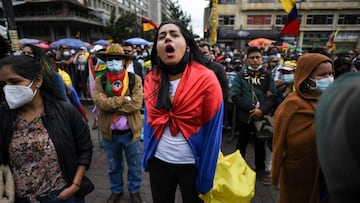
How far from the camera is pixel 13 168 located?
1716 mm

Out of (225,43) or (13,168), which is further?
(225,43)

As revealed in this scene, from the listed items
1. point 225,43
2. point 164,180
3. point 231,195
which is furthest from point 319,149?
point 225,43

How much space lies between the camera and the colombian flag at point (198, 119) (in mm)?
1778

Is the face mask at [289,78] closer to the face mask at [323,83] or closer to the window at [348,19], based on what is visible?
the face mask at [323,83]

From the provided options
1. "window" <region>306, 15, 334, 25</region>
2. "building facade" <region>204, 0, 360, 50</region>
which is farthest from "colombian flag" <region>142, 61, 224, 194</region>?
"window" <region>306, 15, 334, 25</region>

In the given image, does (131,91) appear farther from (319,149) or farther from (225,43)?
(225,43)

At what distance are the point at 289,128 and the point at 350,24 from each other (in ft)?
160

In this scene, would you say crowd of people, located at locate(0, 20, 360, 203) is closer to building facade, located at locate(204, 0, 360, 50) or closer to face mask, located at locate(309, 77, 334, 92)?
face mask, located at locate(309, 77, 334, 92)

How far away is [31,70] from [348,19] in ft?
164

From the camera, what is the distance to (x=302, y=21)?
3959 centimetres

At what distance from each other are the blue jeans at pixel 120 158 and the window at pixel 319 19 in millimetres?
45836

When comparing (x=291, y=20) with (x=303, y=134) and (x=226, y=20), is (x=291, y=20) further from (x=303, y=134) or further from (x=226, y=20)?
(x=226, y=20)

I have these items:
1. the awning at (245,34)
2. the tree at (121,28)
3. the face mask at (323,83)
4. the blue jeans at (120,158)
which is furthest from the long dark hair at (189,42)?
the tree at (121,28)

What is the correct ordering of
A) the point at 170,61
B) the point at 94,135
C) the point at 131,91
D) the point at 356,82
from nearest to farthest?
the point at 356,82
the point at 170,61
the point at 131,91
the point at 94,135
